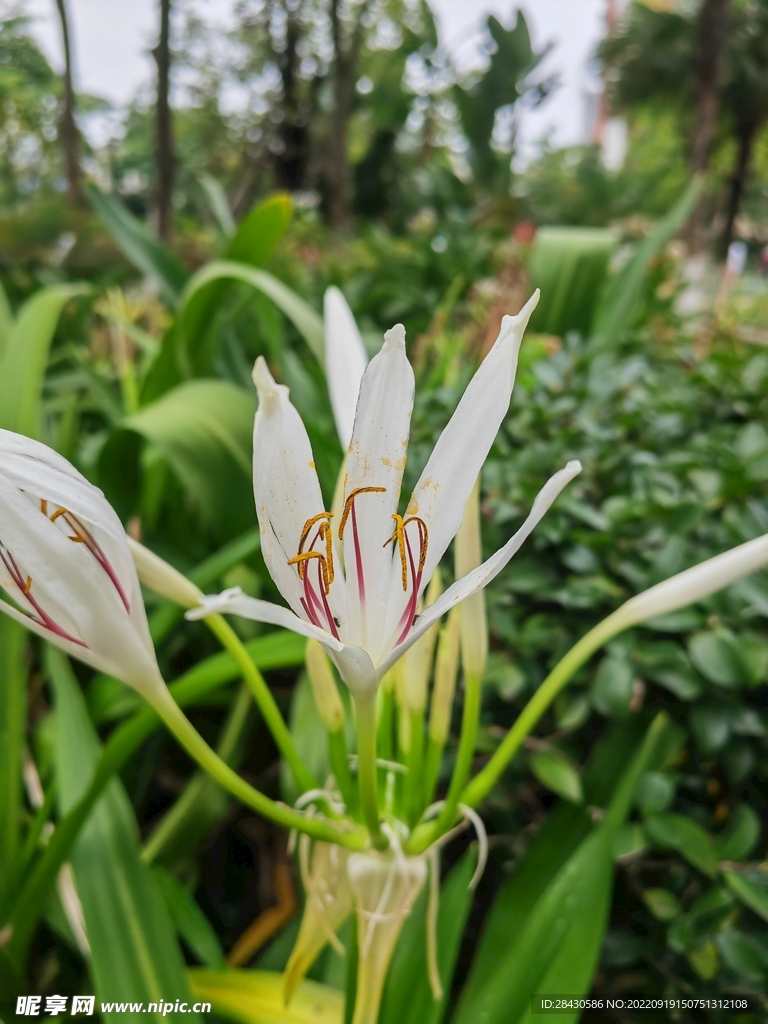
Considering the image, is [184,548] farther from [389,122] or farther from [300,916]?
[389,122]

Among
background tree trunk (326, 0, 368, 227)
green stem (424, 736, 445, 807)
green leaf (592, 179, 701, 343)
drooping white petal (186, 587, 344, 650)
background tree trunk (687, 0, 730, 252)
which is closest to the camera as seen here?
drooping white petal (186, 587, 344, 650)

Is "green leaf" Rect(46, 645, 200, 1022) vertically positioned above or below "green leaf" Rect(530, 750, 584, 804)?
below

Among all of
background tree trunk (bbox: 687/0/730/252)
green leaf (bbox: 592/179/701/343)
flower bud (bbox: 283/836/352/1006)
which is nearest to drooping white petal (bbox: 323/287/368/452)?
flower bud (bbox: 283/836/352/1006)

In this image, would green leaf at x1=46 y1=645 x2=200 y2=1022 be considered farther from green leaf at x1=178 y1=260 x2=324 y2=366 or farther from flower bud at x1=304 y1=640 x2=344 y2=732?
green leaf at x1=178 y1=260 x2=324 y2=366

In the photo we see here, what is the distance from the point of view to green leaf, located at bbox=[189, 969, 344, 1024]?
36 cm

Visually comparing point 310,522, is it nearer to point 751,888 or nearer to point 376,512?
point 376,512

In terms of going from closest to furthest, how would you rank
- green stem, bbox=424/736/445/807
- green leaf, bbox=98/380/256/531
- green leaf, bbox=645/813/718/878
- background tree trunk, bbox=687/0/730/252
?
green stem, bbox=424/736/445/807
green leaf, bbox=645/813/718/878
green leaf, bbox=98/380/256/531
background tree trunk, bbox=687/0/730/252

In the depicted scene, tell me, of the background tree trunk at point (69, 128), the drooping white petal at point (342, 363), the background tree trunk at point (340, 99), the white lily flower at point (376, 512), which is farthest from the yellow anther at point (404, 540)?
the background tree trunk at point (340, 99)

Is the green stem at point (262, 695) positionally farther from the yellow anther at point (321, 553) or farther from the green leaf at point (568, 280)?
the green leaf at point (568, 280)

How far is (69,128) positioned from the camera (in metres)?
1.53

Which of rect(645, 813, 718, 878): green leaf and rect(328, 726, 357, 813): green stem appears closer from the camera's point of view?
rect(328, 726, 357, 813): green stem

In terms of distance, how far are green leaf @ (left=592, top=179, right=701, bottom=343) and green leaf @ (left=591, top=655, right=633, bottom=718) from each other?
2.14 ft

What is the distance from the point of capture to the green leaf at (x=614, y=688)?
402 millimetres

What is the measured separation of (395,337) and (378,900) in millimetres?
210
